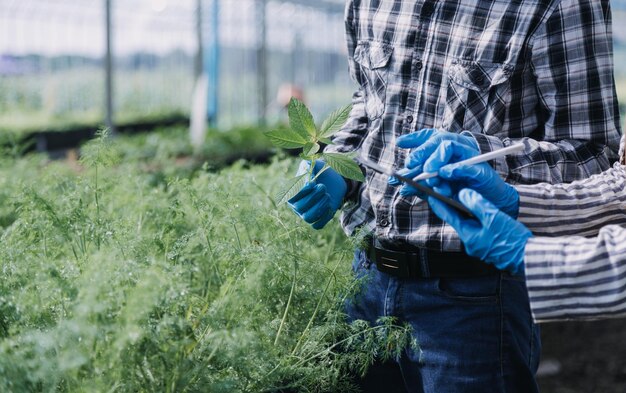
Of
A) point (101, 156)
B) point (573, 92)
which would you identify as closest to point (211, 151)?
point (101, 156)

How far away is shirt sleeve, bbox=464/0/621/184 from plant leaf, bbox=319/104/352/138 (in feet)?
0.79

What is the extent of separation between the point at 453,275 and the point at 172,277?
1.99 ft

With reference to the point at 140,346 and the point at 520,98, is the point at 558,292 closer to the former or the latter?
the point at 520,98

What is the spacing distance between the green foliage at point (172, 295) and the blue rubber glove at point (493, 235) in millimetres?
297

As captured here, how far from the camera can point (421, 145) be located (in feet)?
4.80

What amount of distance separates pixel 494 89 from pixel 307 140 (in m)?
0.38

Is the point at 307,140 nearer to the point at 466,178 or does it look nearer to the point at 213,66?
the point at 466,178

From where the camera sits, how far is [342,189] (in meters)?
1.76

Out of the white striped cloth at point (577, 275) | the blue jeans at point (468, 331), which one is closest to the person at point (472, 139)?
the blue jeans at point (468, 331)

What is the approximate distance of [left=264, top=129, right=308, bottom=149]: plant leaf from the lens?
5.04ft

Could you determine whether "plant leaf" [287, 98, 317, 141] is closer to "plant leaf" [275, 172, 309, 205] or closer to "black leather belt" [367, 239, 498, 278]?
"plant leaf" [275, 172, 309, 205]

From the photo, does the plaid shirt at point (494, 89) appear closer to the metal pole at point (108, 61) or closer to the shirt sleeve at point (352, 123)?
the shirt sleeve at point (352, 123)

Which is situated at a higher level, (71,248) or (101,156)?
(101,156)

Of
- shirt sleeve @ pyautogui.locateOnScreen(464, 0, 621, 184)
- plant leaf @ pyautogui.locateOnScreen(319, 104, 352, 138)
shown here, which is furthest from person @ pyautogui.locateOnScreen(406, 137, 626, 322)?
plant leaf @ pyautogui.locateOnScreen(319, 104, 352, 138)
